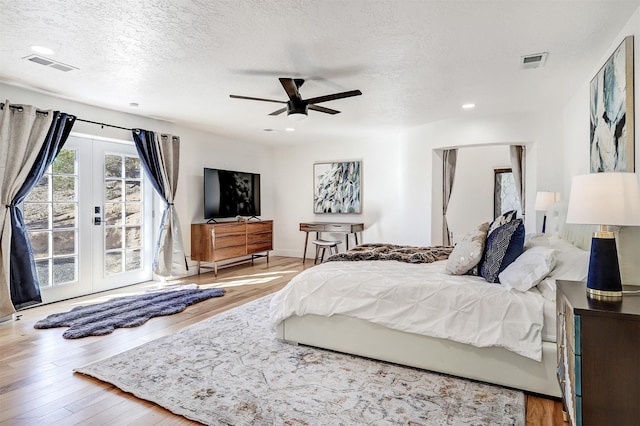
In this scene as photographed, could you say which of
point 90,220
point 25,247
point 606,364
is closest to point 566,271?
point 606,364

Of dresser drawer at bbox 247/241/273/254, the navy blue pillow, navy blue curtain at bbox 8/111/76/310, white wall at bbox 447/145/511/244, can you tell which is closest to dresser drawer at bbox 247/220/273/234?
dresser drawer at bbox 247/241/273/254

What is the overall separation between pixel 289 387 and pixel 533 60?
324 centimetres

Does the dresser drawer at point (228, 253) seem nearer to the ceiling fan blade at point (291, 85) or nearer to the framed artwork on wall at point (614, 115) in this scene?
the ceiling fan blade at point (291, 85)

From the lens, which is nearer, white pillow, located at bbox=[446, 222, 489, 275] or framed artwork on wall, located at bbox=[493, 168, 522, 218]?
white pillow, located at bbox=[446, 222, 489, 275]

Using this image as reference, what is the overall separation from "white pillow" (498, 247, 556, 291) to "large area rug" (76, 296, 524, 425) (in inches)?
25.7

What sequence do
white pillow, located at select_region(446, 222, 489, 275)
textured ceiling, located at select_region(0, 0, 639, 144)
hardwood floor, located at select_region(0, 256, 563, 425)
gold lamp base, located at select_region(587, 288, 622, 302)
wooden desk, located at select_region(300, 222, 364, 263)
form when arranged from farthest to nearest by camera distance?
wooden desk, located at select_region(300, 222, 364, 263), white pillow, located at select_region(446, 222, 489, 275), textured ceiling, located at select_region(0, 0, 639, 144), hardwood floor, located at select_region(0, 256, 563, 425), gold lamp base, located at select_region(587, 288, 622, 302)

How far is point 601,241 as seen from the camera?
1776 mm

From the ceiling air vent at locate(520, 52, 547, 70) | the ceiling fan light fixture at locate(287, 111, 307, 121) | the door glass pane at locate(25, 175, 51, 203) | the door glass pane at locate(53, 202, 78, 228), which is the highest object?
the ceiling air vent at locate(520, 52, 547, 70)

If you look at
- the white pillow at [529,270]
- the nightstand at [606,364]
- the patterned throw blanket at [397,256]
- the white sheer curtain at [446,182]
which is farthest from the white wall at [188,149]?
the nightstand at [606,364]

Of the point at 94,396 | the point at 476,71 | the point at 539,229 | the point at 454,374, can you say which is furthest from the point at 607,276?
the point at 539,229

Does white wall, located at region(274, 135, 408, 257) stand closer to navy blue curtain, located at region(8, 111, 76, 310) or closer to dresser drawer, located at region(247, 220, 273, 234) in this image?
dresser drawer, located at region(247, 220, 273, 234)

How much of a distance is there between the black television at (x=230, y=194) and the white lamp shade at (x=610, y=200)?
5.15 metres

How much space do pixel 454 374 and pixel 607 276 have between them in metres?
1.11

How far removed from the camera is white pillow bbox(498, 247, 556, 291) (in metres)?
2.21
